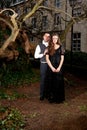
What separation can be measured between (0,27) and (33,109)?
5.74m

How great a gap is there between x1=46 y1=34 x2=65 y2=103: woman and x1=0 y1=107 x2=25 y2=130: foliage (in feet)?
5.46

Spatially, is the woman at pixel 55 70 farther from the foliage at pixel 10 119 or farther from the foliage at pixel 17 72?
the foliage at pixel 17 72

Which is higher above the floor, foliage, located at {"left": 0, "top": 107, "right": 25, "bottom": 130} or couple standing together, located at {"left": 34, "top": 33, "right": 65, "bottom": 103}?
couple standing together, located at {"left": 34, "top": 33, "right": 65, "bottom": 103}

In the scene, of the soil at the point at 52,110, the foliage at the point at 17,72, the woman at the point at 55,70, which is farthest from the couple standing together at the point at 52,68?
the foliage at the point at 17,72

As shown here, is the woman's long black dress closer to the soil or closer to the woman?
the woman

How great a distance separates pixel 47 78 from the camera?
10695 mm

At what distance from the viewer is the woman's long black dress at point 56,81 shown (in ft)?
34.2

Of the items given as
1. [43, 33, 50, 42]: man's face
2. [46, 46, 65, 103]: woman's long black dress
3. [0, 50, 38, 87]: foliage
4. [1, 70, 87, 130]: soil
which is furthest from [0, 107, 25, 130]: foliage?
[0, 50, 38, 87]: foliage

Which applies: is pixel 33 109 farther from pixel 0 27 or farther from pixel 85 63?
pixel 85 63

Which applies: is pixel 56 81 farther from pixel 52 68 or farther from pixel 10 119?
pixel 10 119

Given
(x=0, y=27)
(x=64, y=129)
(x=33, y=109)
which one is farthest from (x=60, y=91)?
(x=0, y=27)

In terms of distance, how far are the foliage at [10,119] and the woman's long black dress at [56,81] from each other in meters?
1.65

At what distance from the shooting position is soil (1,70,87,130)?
8500mm

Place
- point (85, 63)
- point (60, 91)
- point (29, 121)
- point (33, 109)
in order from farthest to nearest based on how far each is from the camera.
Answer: point (85, 63)
point (60, 91)
point (33, 109)
point (29, 121)
